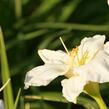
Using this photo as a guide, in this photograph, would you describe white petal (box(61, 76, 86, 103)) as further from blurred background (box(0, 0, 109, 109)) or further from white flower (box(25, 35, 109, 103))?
blurred background (box(0, 0, 109, 109))

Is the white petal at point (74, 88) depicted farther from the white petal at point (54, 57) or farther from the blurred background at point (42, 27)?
the blurred background at point (42, 27)

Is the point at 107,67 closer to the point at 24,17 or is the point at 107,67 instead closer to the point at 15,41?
the point at 15,41

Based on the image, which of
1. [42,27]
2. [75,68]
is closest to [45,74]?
[75,68]

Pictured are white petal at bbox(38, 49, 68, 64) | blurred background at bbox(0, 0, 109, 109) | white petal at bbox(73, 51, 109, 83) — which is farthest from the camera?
blurred background at bbox(0, 0, 109, 109)

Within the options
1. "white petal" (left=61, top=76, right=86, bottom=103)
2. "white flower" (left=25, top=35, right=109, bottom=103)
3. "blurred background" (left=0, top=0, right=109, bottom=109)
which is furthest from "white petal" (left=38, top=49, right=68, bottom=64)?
"blurred background" (left=0, top=0, right=109, bottom=109)

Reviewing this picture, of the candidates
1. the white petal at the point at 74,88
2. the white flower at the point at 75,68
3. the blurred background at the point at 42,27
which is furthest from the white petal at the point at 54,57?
the blurred background at the point at 42,27

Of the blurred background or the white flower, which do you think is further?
the blurred background

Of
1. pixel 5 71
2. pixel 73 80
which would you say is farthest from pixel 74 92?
pixel 5 71
